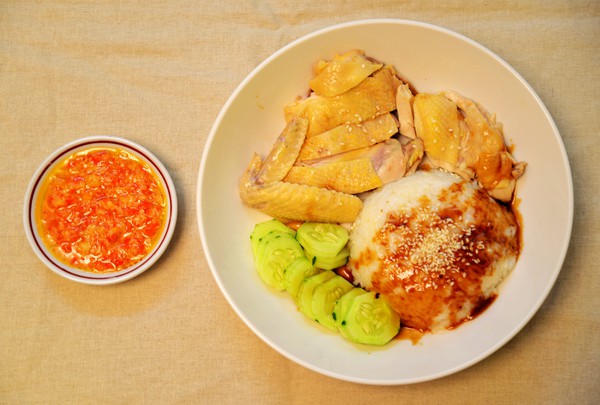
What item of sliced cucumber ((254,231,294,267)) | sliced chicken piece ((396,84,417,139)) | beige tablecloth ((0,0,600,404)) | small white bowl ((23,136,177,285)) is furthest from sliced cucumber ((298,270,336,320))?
sliced chicken piece ((396,84,417,139))

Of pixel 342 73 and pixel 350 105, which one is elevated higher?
pixel 342 73

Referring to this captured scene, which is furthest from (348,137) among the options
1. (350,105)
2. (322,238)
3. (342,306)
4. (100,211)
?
(100,211)

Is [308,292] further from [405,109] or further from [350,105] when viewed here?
[405,109]

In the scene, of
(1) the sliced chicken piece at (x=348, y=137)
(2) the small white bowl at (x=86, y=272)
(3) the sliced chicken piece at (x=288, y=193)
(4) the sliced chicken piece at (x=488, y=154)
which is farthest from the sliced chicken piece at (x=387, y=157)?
(2) the small white bowl at (x=86, y=272)

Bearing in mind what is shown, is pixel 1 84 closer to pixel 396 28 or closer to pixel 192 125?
pixel 192 125

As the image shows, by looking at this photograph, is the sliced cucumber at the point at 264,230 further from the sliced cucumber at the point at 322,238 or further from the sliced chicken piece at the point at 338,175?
the sliced chicken piece at the point at 338,175

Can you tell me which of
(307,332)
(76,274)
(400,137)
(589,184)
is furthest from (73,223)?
(589,184)

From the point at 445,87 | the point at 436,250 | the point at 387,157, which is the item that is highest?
the point at 445,87
